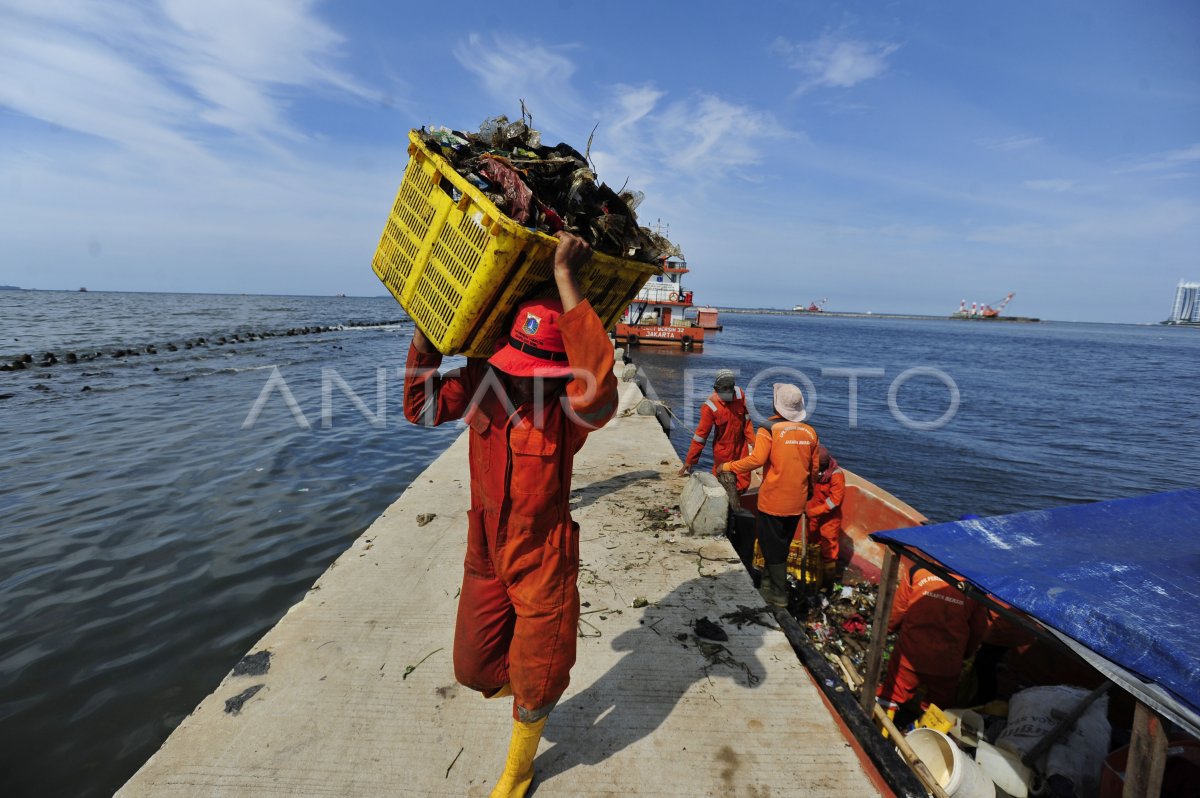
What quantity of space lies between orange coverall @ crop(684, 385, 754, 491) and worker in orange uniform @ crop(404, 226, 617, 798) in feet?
13.3

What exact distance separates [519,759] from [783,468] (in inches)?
127

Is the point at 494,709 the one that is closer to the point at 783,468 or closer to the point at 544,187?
the point at 544,187

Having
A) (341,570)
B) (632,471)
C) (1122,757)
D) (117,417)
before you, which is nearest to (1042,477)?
(632,471)

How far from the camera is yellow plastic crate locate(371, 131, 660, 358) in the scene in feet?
6.04

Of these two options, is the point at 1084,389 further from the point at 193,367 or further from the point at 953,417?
the point at 193,367

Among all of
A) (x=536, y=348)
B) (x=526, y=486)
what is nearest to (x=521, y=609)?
(x=526, y=486)

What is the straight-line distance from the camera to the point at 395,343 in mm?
34281

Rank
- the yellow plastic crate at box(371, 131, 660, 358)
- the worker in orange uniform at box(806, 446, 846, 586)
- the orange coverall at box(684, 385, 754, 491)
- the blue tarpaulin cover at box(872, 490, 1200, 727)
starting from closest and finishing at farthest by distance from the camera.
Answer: the yellow plastic crate at box(371, 131, 660, 358) → the blue tarpaulin cover at box(872, 490, 1200, 727) → the worker in orange uniform at box(806, 446, 846, 586) → the orange coverall at box(684, 385, 754, 491)

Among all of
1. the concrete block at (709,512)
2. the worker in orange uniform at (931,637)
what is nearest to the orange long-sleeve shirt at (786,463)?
the concrete block at (709,512)

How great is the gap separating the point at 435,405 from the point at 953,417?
22.2m

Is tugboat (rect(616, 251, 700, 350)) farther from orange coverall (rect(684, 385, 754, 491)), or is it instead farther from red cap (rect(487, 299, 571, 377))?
red cap (rect(487, 299, 571, 377))

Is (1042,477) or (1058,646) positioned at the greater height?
(1058,646)

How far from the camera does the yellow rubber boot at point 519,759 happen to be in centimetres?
212

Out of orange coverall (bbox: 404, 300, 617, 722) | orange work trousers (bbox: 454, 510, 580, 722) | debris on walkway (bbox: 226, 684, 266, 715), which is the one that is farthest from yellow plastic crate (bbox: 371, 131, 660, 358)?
debris on walkway (bbox: 226, 684, 266, 715)
